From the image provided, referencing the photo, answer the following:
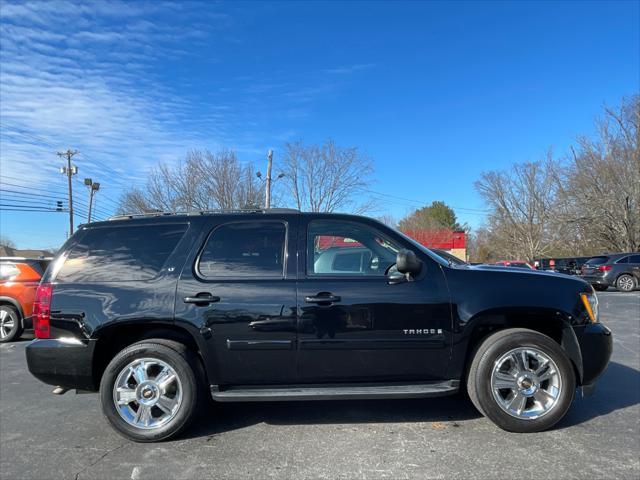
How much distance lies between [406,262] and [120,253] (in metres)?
2.47

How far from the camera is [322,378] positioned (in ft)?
11.5

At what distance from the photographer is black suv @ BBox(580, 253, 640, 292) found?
1606 centimetres

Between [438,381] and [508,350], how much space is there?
0.62m

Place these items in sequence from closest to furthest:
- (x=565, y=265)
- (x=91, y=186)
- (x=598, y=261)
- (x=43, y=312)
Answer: (x=43, y=312), (x=598, y=261), (x=565, y=265), (x=91, y=186)

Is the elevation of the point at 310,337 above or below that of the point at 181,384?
above

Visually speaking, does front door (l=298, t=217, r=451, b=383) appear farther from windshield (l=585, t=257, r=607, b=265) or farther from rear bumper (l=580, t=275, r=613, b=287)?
windshield (l=585, t=257, r=607, b=265)

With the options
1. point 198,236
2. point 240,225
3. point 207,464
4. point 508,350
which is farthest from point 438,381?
point 198,236

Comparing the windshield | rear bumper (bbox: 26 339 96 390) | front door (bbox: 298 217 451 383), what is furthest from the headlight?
the windshield

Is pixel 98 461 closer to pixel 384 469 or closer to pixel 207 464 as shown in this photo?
pixel 207 464

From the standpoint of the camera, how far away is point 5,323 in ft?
26.6

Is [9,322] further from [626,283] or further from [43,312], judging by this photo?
[626,283]

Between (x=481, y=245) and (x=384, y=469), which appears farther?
(x=481, y=245)

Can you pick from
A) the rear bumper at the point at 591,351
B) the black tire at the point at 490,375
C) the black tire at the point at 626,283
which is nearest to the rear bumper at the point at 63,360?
the black tire at the point at 490,375

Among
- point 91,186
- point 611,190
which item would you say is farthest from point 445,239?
point 91,186
